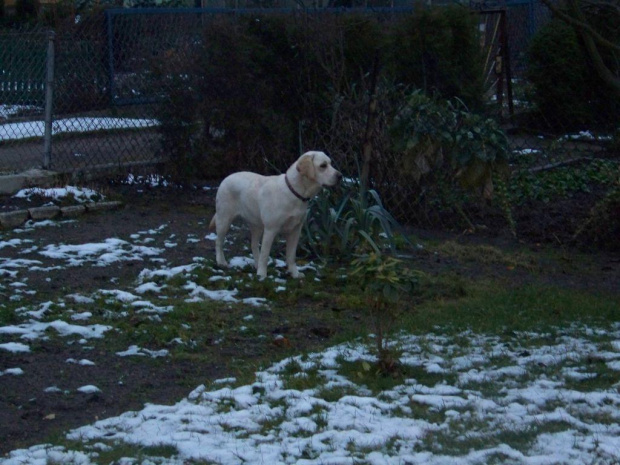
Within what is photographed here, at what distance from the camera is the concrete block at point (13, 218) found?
9.44 meters

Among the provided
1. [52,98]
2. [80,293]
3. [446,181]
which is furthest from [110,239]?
[446,181]

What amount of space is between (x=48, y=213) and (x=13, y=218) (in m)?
0.43

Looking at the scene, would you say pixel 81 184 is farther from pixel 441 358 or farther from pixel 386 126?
pixel 441 358

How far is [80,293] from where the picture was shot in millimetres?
7273

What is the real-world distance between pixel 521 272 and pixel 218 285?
8.70 feet

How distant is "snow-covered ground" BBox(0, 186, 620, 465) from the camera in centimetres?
426

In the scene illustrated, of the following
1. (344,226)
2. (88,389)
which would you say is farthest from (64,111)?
(88,389)

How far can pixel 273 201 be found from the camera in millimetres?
7637

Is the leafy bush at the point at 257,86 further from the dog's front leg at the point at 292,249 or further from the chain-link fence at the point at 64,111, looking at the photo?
the dog's front leg at the point at 292,249

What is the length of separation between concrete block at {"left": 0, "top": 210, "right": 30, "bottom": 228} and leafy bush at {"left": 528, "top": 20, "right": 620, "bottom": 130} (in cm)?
865

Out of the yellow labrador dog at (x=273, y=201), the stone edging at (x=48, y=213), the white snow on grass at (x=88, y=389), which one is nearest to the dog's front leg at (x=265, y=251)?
the yellow labrador dog at (x=273, y=201)

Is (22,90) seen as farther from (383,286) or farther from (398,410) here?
(398,410)

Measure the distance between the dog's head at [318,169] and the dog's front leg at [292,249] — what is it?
525 millimetres

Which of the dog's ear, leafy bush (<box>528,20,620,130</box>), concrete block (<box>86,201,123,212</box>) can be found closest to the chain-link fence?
concrete block (<box>86,201,123,212</box>)
